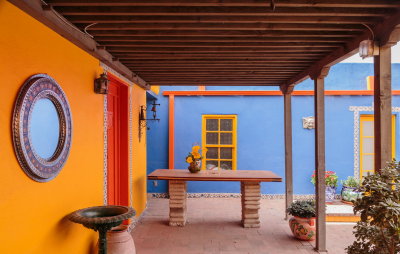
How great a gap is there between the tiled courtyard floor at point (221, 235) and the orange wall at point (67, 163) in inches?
60.2

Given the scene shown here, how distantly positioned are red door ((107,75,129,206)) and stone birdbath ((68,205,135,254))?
1.64 metres

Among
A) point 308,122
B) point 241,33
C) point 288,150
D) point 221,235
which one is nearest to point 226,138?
point 308,122

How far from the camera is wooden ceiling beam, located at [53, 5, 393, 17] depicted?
300 cm

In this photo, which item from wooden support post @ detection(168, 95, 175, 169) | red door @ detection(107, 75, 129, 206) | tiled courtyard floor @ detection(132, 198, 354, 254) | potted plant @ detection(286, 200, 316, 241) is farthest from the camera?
wooden support post @ detection(168, 95, 175, 169)

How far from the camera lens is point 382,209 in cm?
240

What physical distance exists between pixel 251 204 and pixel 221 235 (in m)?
0.84

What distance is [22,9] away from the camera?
99.1 inches

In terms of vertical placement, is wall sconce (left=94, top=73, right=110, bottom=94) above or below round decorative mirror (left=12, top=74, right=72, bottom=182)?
above

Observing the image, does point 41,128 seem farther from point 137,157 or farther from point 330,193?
point 330,193

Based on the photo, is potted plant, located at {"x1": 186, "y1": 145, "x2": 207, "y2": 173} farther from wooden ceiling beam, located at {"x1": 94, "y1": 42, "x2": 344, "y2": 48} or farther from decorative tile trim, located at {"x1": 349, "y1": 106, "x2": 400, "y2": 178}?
decorative tile trim, located at {"x1": 349, "y1": 106, "x2": 400, "y2": 178}

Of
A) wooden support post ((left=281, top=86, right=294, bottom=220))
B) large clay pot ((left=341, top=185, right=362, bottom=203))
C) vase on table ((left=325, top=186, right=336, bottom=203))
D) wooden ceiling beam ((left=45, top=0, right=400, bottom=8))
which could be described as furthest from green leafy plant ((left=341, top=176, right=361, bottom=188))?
wooden ceiling beam ((left=45, top=0, right=400, bottom=8))

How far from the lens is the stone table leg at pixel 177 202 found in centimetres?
612

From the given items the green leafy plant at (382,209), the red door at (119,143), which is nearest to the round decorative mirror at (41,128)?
the red door at (119,143)

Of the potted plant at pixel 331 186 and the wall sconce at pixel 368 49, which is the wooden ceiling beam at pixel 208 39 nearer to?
the wall sconce at pixel 368 49
